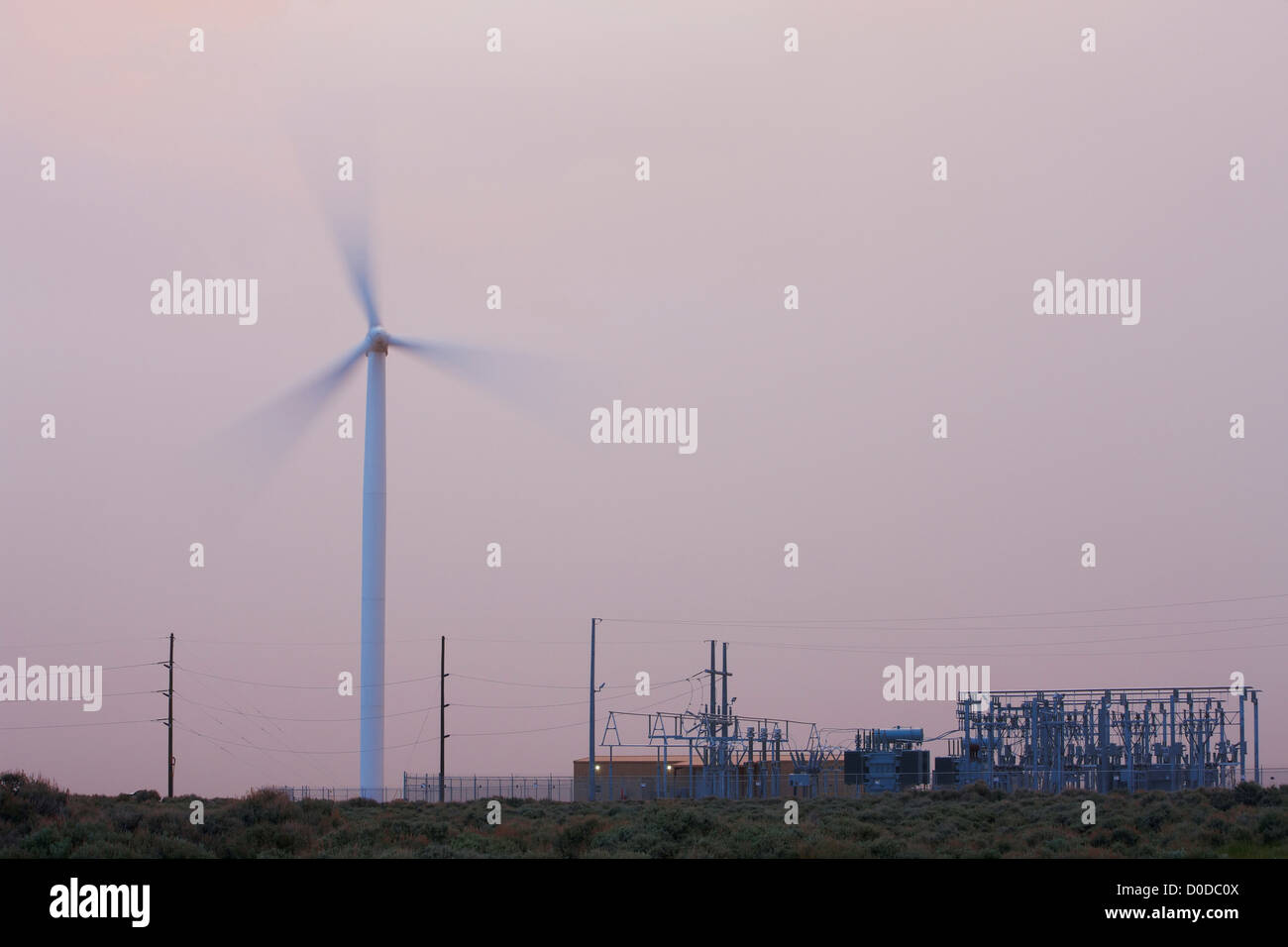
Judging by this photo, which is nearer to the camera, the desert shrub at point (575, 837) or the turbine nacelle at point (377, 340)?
the desert shrub at point (575, 837)

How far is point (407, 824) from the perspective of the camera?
30656mm

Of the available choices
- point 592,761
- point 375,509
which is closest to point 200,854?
point 375,509

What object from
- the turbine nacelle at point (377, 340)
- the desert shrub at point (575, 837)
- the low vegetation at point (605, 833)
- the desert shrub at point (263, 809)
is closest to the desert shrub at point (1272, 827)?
the low vegetation at point (605, 833)

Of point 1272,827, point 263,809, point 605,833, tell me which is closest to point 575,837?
point 605,833

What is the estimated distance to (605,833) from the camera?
27797 mm

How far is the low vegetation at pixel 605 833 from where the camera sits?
23734mm

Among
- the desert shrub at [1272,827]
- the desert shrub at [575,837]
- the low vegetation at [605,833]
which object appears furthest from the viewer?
the desert shrub at [1272,827]

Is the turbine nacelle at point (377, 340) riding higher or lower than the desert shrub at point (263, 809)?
higher

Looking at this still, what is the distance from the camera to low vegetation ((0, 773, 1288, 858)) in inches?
934

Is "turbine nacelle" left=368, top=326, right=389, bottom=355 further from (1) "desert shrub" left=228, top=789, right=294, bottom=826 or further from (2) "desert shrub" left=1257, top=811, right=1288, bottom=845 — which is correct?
(2) "desert shrub" left=1257, top=811, right=1288, bottom=845

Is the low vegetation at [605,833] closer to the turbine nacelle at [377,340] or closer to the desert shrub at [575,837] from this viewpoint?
the desert shrub at [575,837]

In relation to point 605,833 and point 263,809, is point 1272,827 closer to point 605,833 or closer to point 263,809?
point 605,833
